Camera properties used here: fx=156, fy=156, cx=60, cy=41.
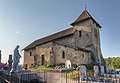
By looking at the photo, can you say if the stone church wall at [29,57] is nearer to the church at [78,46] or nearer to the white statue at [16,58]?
the church at [78,46]

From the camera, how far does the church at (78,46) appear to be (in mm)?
27562

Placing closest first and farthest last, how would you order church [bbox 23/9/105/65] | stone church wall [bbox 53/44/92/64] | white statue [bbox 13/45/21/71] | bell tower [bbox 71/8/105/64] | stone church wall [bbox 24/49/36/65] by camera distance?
1. white statue [bbox 13/45/21/71]
2. stone church wall [bbox 53/44/92/64]
3. church [bbox 23/9/105/65]
4. bell tower [bbox 71/8/105/64]
5. stone church wall [bbox 24/49/36/65]

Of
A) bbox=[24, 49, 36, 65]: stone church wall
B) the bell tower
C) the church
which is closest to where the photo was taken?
the church

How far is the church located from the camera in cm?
2756

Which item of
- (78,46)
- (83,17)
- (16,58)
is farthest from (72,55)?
(16,58)

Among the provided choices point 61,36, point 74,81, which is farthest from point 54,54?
point 74,81

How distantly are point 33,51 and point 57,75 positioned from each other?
911 inches

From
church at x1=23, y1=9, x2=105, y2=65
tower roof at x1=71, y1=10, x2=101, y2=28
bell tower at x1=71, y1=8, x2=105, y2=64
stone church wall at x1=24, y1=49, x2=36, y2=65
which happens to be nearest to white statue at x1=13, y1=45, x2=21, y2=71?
church at x1=23, y1=9, x2=105, y2=65

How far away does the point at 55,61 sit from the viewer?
30.7m

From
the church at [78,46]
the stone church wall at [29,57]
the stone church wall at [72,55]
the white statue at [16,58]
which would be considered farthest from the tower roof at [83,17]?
the white statue at [16,58]

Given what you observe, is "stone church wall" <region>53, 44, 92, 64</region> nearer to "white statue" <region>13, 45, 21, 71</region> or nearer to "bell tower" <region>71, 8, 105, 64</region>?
"bell tower" <region>71, 8, 105, 64</region>

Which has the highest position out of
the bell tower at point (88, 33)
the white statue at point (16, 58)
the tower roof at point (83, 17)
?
the tower roof at point (83, 17)

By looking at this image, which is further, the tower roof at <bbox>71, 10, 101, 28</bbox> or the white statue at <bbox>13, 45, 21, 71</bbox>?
the tower roof at <bbox>71, 10, 101, 28</bbox>

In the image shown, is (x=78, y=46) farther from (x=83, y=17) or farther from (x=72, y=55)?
(x=83, y=17)
